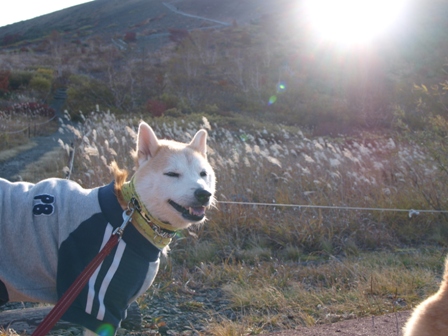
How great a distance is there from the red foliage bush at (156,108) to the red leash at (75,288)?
834 inches

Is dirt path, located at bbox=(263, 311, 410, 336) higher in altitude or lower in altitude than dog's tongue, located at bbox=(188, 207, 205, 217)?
lower

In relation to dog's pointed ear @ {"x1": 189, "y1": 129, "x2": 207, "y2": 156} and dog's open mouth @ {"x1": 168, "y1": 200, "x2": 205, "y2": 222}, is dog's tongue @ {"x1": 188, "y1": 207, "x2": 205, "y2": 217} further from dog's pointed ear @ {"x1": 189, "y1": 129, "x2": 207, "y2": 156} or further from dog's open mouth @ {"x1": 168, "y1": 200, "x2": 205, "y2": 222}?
dog's pointed ear @ {"x1": 189, "y1": 129, "x2": 207, "y2": 156}

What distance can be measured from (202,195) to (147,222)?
15.6 inches

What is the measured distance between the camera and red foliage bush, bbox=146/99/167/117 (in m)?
23.8

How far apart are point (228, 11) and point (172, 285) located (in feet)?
254

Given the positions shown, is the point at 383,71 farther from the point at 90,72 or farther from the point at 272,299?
the point at 272,299

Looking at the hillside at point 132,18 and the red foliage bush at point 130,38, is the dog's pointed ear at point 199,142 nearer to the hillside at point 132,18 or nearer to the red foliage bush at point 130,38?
the red foliage bush at point 130,38

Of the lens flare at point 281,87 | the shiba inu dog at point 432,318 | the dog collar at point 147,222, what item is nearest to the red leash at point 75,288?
the dog collar at point 147,222

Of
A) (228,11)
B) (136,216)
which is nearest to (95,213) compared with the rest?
(136,216)

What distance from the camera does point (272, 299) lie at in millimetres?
4102

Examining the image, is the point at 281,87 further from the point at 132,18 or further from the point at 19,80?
the point at 132,18

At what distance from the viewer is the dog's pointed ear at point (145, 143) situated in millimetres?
3348

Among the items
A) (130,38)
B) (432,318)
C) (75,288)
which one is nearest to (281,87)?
(130,38)

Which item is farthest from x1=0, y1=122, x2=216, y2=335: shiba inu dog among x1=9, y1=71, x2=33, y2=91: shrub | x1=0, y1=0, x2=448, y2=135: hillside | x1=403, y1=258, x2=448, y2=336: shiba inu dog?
x1=9, y1=71, x2=33, y2=91: shrub
